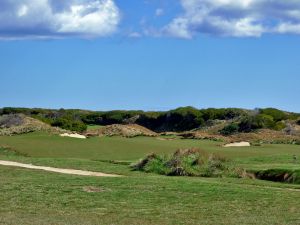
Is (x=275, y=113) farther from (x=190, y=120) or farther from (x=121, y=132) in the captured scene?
(x=121, y=132)

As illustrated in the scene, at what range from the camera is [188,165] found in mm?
29328

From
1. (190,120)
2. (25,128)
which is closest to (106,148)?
(25,128)

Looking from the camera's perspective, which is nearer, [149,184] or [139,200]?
[139,200]

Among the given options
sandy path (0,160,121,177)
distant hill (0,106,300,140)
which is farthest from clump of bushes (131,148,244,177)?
distant hill (0,106,300,140)

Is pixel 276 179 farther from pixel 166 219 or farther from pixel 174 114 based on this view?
pixel 174 114

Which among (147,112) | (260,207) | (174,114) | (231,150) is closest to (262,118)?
(174,114)

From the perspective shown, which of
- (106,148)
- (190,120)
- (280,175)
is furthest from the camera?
(190,120)

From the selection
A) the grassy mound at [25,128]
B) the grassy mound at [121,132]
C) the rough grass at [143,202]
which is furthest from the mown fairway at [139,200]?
the grassy mound at [121,132]

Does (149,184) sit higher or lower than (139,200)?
higher

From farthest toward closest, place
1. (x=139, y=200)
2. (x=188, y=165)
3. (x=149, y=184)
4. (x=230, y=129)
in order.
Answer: (x=230, y=129) → (x=188, y=165) → (x=149, y=184) → (x=139, y=200)

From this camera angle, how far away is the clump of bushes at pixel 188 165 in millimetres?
28344

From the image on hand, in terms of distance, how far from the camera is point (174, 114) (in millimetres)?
84688

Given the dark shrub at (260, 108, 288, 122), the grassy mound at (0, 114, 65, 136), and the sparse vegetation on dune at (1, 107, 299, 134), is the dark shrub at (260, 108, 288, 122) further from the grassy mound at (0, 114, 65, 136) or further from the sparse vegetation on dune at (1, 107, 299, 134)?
the grassy mound at (0, 114, 65, 136)

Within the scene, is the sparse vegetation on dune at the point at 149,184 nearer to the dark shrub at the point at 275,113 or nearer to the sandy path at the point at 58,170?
the sandy path at the point at 58,170
